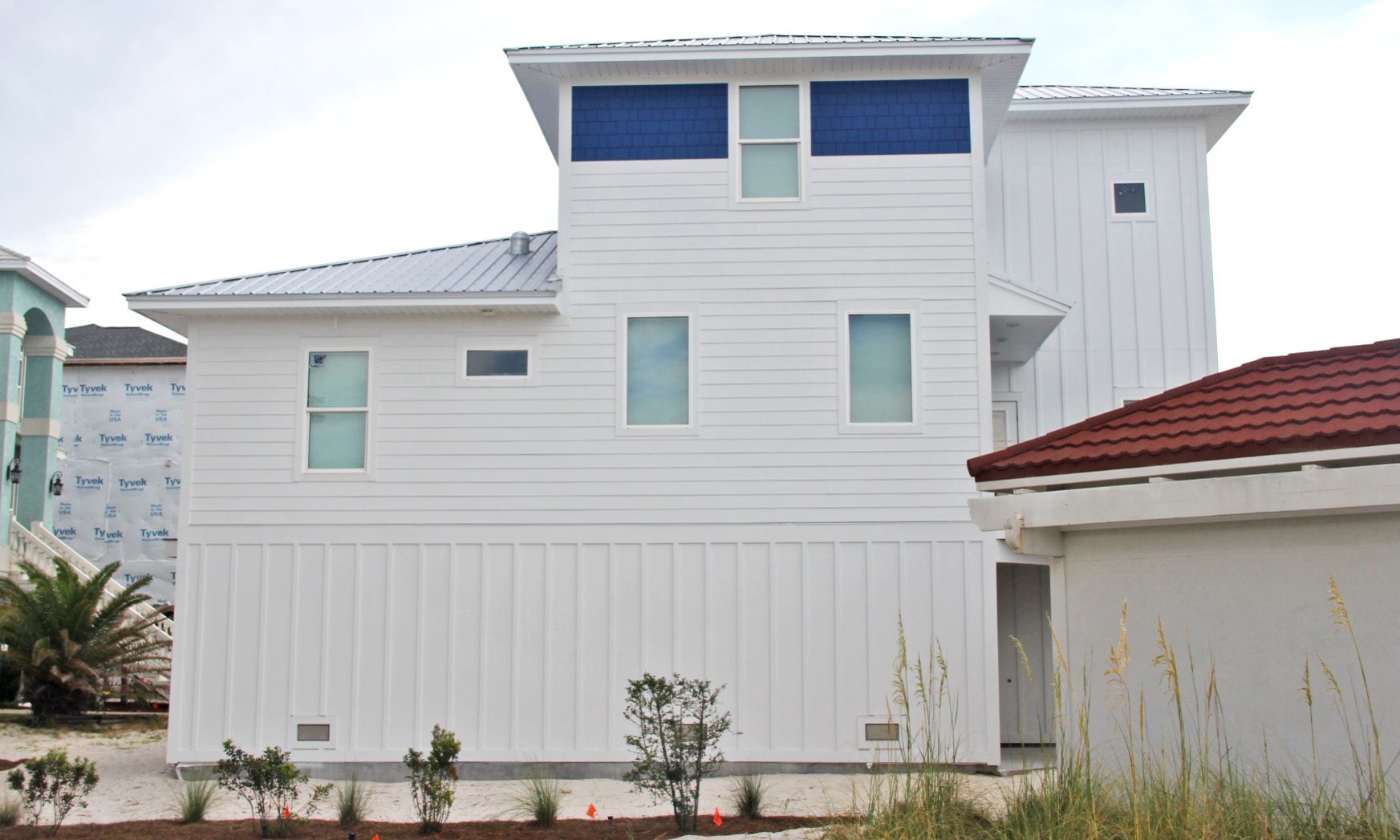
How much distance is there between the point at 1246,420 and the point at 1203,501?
583 mm

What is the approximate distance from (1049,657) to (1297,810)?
30.0 ft

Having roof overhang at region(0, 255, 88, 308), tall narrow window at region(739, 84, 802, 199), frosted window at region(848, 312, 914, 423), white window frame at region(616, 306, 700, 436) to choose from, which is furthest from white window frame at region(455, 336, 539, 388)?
roof overhang at region(0, 255, 88, 308)

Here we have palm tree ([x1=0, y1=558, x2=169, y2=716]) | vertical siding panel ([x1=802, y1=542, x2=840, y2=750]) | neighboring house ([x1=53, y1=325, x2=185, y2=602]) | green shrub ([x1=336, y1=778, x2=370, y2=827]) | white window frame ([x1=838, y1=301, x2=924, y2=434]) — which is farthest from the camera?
neighboring house ([x1=53, y1=325, x2=185, y2=602])

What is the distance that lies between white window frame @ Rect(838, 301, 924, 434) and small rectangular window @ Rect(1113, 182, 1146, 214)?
14.3ft

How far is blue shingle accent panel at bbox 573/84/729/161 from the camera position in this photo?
14.1 metres

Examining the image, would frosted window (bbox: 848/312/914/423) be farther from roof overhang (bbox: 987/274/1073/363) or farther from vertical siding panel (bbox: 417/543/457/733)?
vertical siding panel (bbox: 417/543/457/733)

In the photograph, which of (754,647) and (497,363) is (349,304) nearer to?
(497,363)

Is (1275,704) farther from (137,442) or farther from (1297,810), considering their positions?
(137,442)

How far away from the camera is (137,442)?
98.4ft

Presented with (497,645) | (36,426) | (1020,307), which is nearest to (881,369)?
(1020,307)

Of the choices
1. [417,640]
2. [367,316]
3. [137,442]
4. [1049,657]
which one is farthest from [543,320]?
[137,442]

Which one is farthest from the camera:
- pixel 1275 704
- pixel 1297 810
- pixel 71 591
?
pixel 71 591

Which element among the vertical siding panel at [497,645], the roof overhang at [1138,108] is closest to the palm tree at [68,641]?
the vertical siding panel at [497,645]

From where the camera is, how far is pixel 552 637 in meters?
13.3
